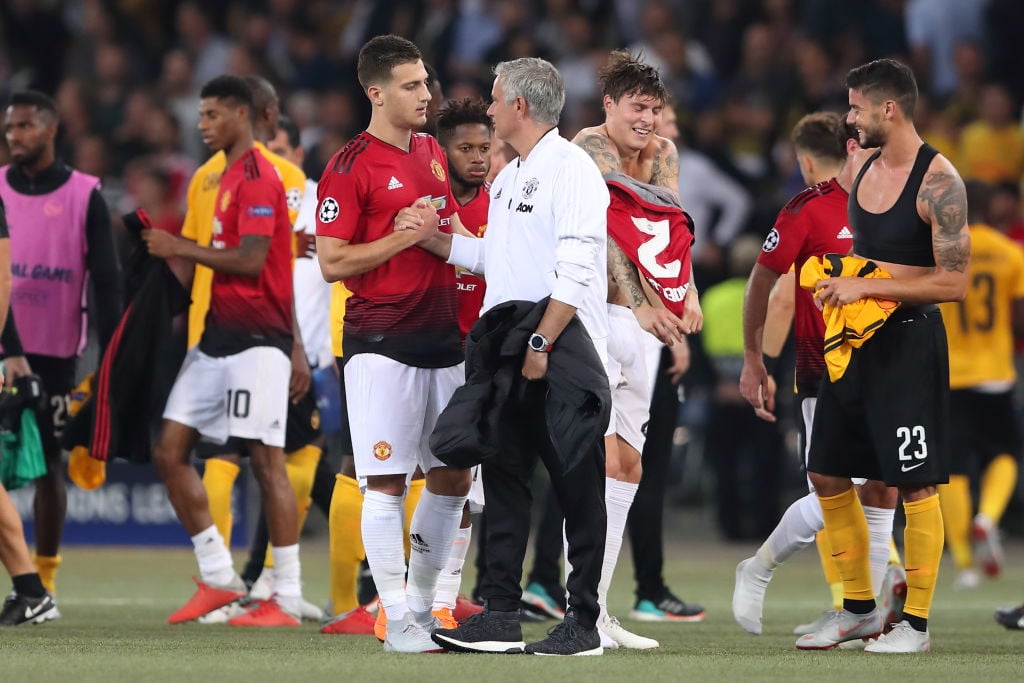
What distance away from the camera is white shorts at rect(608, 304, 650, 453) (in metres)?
8.10

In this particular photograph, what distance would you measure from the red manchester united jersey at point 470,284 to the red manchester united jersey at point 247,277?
3.55 ft

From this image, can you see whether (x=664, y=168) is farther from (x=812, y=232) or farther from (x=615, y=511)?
(x=615, y=511)

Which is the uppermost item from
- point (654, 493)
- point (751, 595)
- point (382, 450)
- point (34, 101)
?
point (34, 101)

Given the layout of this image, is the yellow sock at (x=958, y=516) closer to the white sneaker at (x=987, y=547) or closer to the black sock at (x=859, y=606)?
the white sneaker at (x=987, y=547)

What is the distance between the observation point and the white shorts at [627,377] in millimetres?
8102

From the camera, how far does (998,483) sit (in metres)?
12.5

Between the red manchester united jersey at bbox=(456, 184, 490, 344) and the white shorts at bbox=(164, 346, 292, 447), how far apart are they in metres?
1.24

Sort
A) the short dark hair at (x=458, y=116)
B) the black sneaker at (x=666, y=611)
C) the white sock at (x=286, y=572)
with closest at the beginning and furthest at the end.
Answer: the short dark hair at (x=458, y=116) → the white sock at (x=286, y=572) → the black sneaker at (x=666, y=611)

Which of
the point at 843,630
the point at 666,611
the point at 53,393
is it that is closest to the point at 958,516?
the point at 666,611

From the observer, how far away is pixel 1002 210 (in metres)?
14.5

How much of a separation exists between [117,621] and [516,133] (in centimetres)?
363

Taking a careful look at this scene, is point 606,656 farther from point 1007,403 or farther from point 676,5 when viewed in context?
point 676,5

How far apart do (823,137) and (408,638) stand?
3.62 meters

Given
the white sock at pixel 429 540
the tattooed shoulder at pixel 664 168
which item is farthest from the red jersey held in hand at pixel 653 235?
the white sock at pixel 429 540
